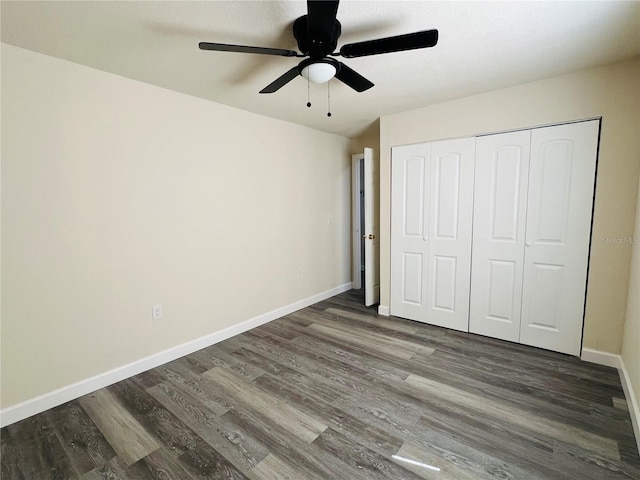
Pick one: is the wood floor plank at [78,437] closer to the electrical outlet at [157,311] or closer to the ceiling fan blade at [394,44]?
the electrical outlet at [157,311]

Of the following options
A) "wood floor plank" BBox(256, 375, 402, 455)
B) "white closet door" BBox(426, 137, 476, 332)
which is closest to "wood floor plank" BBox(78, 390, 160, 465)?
"wood floor plank" BBox(256, 375, 402, 455)

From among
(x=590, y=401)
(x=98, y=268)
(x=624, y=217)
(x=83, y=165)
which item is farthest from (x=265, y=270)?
(x=624, y=217)

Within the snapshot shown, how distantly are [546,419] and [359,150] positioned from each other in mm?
3798

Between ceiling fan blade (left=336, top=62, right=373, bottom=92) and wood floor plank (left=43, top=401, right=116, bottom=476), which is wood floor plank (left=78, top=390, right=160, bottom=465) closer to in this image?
wood floor plank (left=43, top=401, right=116, bottom=476)

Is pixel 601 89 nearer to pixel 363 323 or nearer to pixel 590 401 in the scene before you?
pixel 590 401

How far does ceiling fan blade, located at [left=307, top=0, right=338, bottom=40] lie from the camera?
4.11 ft

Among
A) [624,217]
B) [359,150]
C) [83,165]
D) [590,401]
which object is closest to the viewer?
[590,401]

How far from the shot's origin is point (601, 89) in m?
2.30

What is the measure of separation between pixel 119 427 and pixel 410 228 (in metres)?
3.02

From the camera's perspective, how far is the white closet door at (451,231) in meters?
3.00

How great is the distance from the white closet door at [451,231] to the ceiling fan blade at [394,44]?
1.75 metres

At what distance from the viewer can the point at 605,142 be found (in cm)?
231

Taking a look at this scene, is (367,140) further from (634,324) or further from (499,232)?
(634,324)

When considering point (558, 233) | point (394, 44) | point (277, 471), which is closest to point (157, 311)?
point (277, 471)
